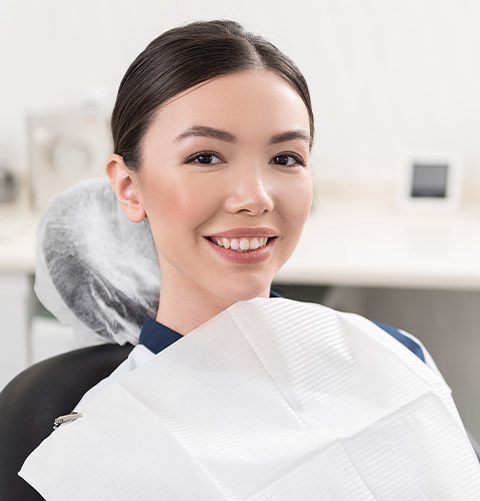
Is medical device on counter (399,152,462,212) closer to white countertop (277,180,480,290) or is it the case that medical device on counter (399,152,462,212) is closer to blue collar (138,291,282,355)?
white countertop (277,180,480,290)

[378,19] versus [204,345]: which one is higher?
[378,19]

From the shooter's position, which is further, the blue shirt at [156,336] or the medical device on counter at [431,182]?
the medical device on counter at [431,182]

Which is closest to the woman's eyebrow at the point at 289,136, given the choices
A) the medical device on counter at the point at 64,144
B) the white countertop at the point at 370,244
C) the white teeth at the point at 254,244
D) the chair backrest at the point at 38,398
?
the white teeth at the point at 254,244

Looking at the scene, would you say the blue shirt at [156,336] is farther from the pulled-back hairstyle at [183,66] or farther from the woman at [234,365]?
the pulled-back hairstyle at [183,66]

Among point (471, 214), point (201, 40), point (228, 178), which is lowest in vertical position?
point (471, 214)

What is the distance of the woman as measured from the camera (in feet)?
2.56

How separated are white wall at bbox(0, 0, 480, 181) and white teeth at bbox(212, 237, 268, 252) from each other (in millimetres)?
1347

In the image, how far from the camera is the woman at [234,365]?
30.7 inches

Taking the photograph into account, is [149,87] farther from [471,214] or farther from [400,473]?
[471,214]

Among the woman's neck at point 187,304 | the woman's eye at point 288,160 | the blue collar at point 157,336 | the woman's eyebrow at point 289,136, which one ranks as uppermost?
the woman's eyebrow at point 289,136

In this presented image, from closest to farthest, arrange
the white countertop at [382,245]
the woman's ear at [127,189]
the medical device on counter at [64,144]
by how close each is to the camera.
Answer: the woman's ear at [127,189], the white countertop at [382,245], the medical device on counter at [64,144]

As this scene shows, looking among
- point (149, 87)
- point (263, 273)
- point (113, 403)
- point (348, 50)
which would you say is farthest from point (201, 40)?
point (348, 50)

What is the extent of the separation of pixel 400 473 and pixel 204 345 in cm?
25

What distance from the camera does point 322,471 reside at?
792 mm
